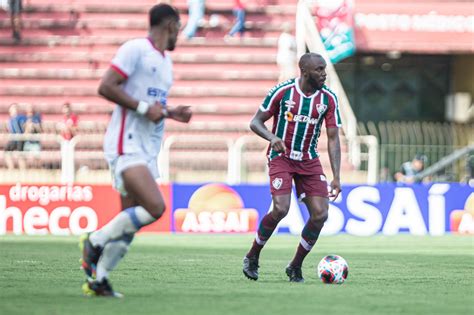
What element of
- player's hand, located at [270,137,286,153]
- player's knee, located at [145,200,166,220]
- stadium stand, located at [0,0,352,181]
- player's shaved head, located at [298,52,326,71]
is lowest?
player's knee, located at [145,200,166,220]

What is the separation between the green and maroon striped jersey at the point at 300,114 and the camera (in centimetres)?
1128

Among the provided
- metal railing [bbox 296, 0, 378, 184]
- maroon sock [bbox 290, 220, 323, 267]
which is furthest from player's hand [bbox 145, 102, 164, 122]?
metal railing [bbox 296, 0, 378, 184]

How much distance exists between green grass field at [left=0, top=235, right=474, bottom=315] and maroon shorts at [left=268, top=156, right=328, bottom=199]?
90cm

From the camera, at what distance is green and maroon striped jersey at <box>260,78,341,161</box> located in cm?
1128

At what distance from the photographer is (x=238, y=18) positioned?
2819 cm

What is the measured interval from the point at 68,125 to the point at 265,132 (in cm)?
1335

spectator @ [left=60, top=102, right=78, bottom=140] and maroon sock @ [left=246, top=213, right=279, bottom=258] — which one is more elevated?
spectator @ [left=60, top=102, right=78, bottom=140]

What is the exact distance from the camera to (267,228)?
11398 mm

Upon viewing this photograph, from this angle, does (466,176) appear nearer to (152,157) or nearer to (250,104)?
(250,104)

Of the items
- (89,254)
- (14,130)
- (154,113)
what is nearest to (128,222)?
(89,254)

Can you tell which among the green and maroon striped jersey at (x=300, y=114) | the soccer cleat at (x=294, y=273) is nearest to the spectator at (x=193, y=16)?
the green and maroon striped jersey at (x=300, y=114)

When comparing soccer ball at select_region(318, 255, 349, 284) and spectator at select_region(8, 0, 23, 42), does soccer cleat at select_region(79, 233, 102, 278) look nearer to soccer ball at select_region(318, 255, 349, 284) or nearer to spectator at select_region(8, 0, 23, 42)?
soccer ball at select_region(318, 255, 349, 284)

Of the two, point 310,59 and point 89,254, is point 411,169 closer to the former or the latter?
point 310,59

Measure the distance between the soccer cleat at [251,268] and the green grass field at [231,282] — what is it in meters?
0.09
